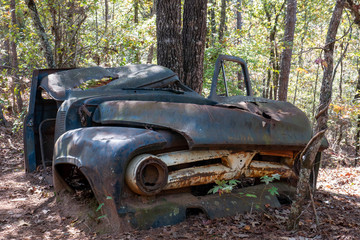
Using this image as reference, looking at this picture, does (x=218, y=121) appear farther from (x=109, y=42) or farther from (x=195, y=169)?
(x=109, y=42)

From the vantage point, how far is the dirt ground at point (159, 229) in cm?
281

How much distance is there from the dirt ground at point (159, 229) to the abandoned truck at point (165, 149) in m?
0.13

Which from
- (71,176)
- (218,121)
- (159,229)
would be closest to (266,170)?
(218,121)

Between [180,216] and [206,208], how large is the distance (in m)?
0.27

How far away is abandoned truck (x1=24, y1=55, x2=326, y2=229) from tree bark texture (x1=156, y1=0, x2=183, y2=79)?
183cm

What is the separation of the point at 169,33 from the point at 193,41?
69 centimetres

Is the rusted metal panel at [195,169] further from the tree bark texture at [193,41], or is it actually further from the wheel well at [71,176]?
the tree bark texture at [193,41]

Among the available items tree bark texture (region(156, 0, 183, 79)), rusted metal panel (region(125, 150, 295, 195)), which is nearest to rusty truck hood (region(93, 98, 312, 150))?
rusted metal panel (region(125, 150, 295, 195))

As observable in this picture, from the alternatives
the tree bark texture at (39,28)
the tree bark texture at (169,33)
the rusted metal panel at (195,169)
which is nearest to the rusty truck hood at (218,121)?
the rusted metal panel at (195,169)

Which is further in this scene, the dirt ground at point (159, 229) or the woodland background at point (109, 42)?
the woodland background at point (109, 42)

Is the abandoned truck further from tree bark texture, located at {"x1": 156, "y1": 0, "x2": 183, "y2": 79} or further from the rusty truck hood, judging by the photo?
tree bark texture, located at {"x1": 156, "y1": 0, "x2": 183, "y2": 79}

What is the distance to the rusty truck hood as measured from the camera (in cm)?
310

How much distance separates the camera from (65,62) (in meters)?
8.37

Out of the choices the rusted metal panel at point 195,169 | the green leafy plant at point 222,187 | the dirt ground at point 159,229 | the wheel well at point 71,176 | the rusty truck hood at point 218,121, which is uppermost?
the rusty truck hood at point 218,121
